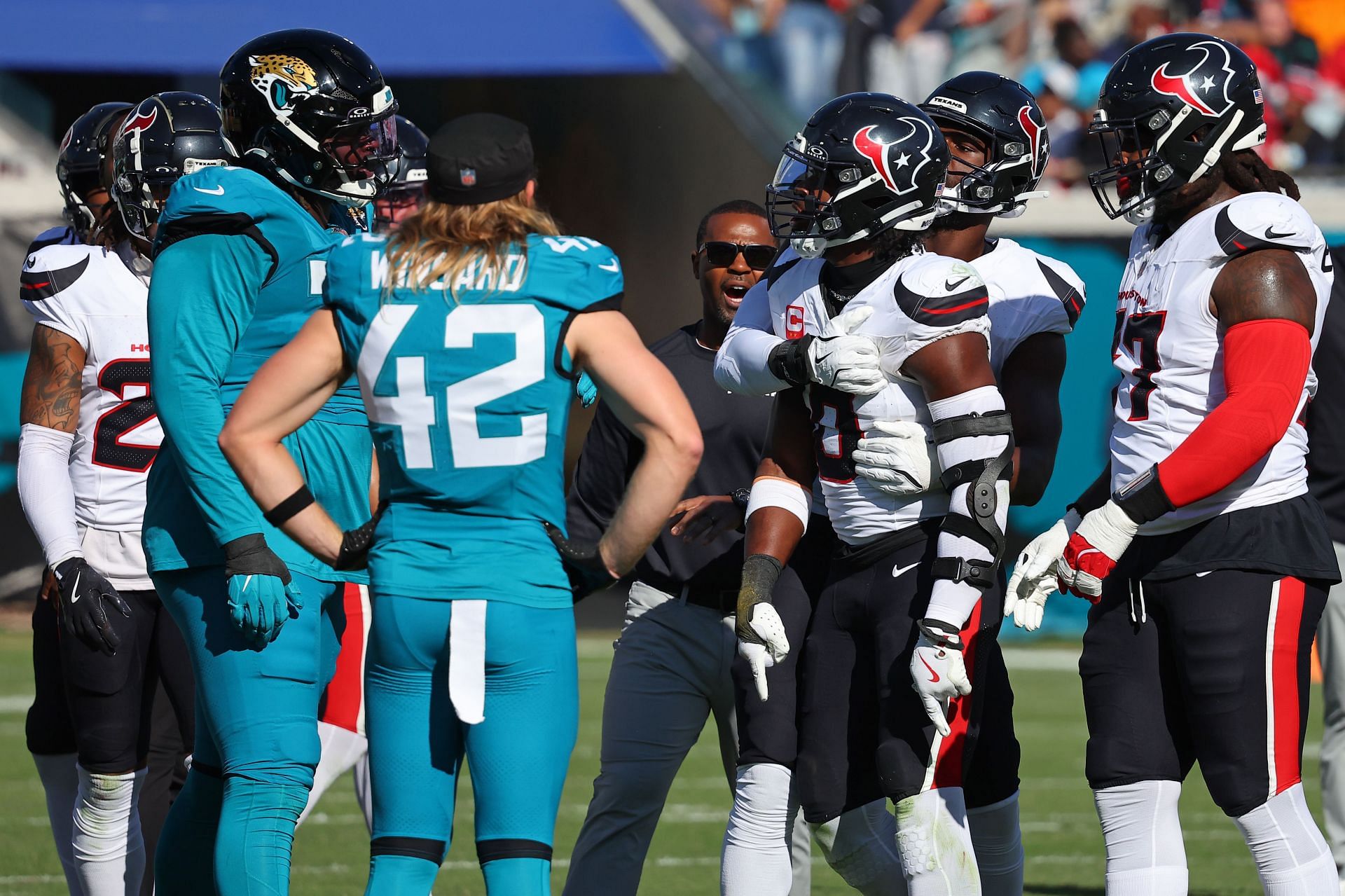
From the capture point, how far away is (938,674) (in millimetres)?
3480

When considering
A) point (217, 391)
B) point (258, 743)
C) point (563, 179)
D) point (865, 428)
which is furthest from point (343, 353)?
point (563, 179)

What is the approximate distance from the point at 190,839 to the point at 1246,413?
241 cm

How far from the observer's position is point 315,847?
625 cm

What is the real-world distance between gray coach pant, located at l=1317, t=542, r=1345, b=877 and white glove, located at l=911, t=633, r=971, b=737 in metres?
2.36

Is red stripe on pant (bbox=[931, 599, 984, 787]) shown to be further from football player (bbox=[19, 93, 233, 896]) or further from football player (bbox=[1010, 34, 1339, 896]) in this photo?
football player (bbox=[19, 93, 233, 896])

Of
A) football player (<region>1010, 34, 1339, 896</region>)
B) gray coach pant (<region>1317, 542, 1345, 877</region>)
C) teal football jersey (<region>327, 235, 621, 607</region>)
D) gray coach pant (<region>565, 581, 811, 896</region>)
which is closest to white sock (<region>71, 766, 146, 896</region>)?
gray coach pant (<region>565, 581, 811, 896</region>)

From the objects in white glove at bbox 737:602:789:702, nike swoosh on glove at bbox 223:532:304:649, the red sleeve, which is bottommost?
white glove at bbox 737:602:789:702

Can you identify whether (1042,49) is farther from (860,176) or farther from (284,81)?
(284,81)

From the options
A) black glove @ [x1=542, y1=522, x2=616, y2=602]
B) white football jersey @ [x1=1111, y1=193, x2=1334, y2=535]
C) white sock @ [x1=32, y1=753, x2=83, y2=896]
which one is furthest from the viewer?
white sock @ [x1=32, y1=753, x2=83, y2=896]

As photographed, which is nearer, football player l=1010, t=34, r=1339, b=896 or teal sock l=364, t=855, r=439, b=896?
teal sock l=364, t=855, r=439, b=896

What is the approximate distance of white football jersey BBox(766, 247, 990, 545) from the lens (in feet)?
11.7

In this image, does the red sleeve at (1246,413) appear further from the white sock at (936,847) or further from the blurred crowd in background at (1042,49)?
the blurred crowd in background at (1042,49)

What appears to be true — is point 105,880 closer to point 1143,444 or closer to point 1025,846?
point 1143,444

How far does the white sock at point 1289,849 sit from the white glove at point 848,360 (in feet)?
3.96
